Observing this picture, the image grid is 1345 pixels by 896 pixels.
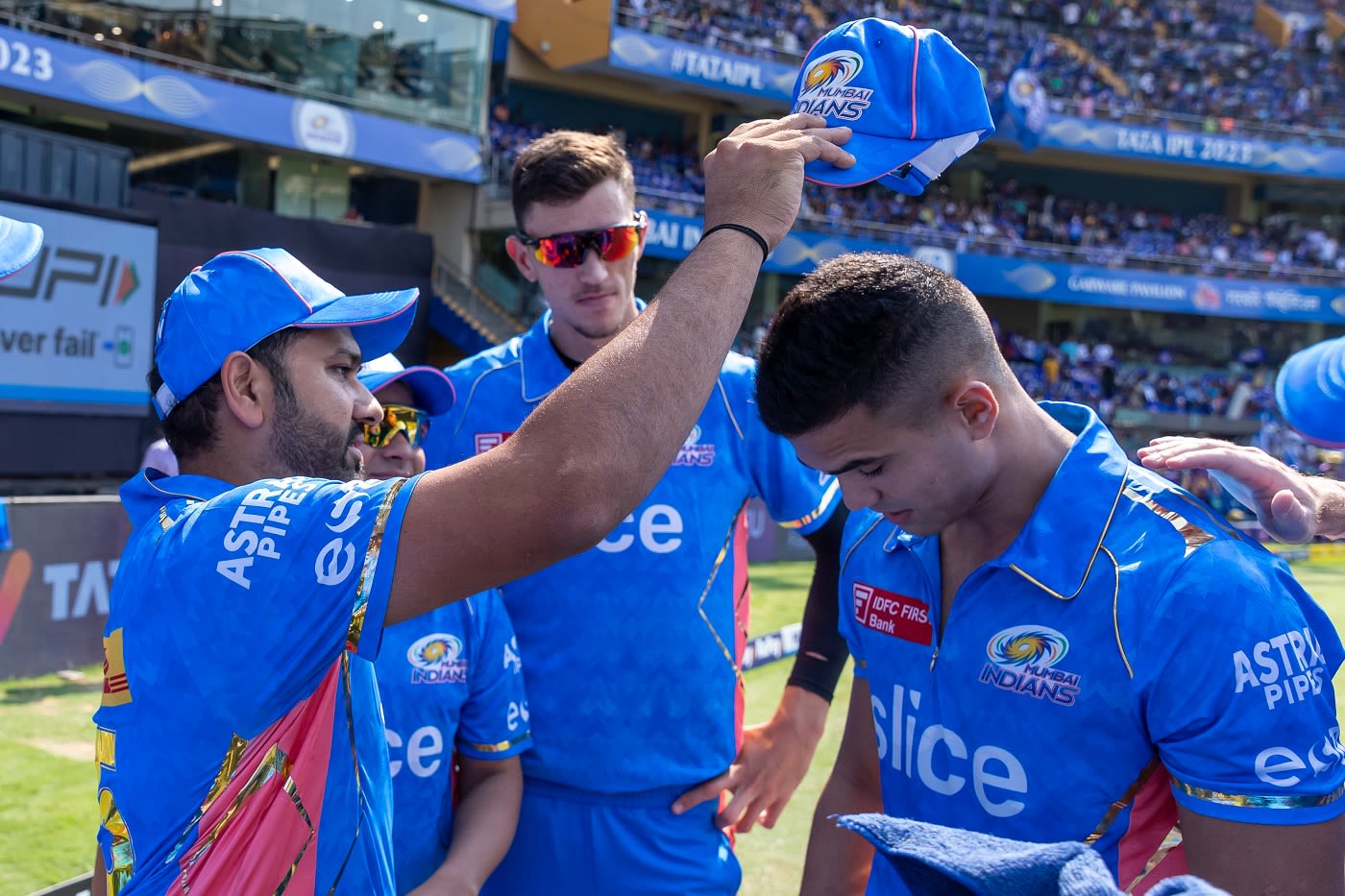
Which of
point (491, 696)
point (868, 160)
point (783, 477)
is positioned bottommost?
point (491, 696)

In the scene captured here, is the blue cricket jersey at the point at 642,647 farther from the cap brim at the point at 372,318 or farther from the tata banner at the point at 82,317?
the tata banner at the point at 82,317

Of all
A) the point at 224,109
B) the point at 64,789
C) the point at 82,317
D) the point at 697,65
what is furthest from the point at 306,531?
the point at 697,65

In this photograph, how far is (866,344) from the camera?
1.86 m

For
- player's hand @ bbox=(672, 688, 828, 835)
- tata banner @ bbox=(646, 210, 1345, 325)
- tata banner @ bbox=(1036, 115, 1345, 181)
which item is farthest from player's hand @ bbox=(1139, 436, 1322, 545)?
tata banner @ bbox=(1036, 115, 1345, 181)

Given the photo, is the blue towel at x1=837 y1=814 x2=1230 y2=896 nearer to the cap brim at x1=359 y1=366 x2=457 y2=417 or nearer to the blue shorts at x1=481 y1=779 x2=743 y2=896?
the blue shorts at x1=481 y1=779 x2=743 y2=896

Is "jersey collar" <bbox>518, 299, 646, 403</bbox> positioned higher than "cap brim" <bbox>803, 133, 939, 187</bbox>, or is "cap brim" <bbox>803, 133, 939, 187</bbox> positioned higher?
"cap brim" <bbox>803, 133, 939, 187</bbox>

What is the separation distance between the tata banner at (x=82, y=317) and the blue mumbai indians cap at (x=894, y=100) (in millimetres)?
12718

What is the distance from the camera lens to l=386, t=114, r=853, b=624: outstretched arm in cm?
143

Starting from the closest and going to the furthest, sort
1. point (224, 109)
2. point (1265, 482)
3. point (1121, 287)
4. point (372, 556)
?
point (372, 556), point (1265, 482), point (224, 109), point (1121, 287)

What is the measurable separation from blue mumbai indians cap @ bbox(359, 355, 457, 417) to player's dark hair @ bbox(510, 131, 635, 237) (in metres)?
0.48

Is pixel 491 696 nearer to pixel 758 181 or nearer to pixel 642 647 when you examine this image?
pixel 642 647

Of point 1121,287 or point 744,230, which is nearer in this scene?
point 744,230

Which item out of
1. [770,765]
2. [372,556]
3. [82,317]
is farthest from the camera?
[82,317]

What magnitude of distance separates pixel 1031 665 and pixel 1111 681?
13 cm
